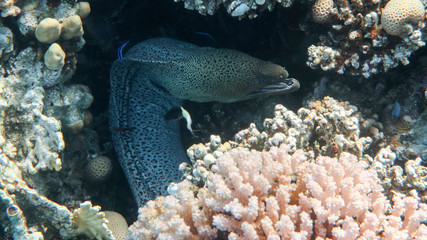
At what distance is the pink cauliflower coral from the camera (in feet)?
6.49

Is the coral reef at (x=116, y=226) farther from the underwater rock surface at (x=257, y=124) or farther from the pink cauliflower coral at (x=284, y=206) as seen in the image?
the pink cauliflower coral at (x=284, y=206)

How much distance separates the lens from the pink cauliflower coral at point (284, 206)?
1.98 m

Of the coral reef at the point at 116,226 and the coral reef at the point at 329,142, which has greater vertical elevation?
the coral reef at the point at 329,142

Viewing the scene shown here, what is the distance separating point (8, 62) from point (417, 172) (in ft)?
14.5

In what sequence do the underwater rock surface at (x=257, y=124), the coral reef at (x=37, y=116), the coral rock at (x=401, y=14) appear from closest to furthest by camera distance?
1. the underwater rock surface at (x=257, y=124)
2. the coral rock at (x=401, y=14)
3. the coral reef at (x=37, y=116)

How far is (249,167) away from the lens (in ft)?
7.43

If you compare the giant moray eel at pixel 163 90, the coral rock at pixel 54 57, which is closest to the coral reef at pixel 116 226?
the giant moray eel at pixel 163 90

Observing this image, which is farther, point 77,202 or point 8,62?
point 77,202

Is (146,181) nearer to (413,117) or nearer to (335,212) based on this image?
(335,212)

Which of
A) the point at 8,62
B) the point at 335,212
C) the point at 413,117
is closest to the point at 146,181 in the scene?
the point at 8,62

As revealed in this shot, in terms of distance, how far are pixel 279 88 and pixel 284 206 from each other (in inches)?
72.9

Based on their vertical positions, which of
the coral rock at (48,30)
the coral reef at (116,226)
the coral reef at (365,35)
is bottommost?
the coral reef at (116,226)

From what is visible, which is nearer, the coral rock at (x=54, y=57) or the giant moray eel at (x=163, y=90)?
the coral rock at (x=54, y=57)

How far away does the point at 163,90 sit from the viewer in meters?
4.41
